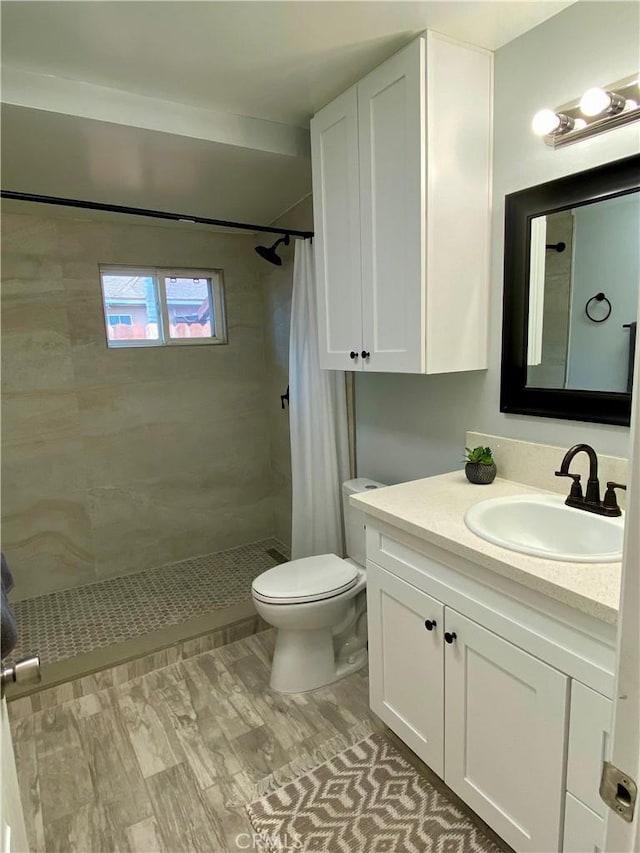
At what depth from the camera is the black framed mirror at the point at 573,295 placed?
1.36 m

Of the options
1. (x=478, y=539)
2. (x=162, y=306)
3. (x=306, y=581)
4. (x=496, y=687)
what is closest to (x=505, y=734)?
(x=496, y=687)

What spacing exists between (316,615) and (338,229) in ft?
5.08

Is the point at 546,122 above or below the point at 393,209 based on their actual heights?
above

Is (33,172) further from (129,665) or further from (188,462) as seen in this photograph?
(129,665)

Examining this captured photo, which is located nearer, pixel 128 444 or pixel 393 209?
pixel 393 209

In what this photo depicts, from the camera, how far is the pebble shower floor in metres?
2.38

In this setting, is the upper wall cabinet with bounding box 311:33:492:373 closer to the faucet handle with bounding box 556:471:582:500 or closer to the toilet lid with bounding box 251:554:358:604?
the faucet handle with bounding box 556:471:582:500

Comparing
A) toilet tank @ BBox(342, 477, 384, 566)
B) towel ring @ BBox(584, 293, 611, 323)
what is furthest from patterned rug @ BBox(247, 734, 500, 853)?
towel ring @ BBox(584, 293, 611, 323)

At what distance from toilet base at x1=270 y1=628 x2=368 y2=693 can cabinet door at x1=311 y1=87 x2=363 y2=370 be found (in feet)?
3.81

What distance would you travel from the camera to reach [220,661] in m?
2.25

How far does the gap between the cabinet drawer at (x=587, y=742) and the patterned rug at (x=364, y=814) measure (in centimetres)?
53

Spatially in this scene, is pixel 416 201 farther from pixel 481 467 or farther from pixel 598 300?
pixel 481 467

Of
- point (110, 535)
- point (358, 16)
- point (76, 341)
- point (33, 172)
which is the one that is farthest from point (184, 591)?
point (358, 16)

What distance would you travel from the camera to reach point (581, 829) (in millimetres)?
1060
